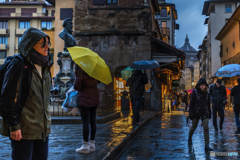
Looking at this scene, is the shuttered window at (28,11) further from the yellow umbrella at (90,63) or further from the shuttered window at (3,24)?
the yellow umbrella at (90,63)

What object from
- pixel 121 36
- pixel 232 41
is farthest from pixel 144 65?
pixel 232 41

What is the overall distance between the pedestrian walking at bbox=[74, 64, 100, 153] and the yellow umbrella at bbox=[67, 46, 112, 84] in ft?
0.70

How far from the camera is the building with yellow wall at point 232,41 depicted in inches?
1321

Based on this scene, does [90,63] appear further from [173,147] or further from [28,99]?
[173,147]

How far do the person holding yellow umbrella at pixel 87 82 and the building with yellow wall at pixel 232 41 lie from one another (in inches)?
1154

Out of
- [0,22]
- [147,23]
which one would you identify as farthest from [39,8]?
[147,23]

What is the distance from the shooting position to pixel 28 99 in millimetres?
2791

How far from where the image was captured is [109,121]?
34.9 feet

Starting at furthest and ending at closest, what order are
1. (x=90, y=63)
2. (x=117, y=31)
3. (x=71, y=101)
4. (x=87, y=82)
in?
(x=117, y=31), (x=71, y=101), (x=87, y=82), (x=90, y=63)

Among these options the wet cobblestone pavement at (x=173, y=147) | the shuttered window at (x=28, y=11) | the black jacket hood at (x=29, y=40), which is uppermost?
the shuttered window at (x=28, y=11)

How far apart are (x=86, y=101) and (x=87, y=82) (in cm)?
35

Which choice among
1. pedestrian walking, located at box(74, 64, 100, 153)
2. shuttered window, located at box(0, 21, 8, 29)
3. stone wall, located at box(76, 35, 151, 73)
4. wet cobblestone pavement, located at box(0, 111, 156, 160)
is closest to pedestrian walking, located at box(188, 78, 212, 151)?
wet cobblestone pavement, located at box(0, 111, 156, 160)

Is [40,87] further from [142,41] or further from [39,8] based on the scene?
[39,8]

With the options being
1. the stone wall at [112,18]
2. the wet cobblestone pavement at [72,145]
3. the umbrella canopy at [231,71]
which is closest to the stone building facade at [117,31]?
the stone wall at [112,18]
